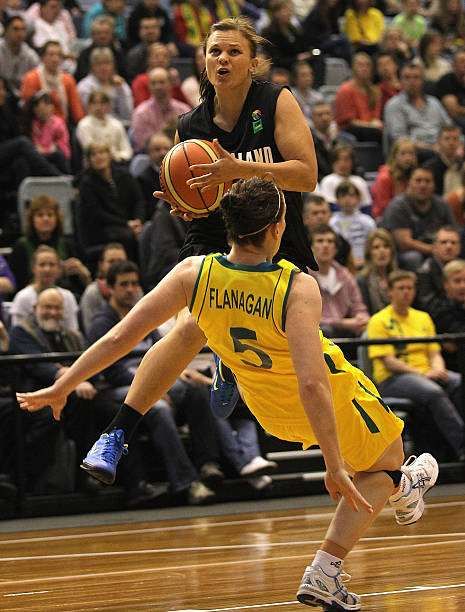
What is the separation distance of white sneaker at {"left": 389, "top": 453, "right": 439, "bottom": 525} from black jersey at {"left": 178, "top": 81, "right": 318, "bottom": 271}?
0.97m

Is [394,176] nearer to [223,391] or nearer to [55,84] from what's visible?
[55,84]

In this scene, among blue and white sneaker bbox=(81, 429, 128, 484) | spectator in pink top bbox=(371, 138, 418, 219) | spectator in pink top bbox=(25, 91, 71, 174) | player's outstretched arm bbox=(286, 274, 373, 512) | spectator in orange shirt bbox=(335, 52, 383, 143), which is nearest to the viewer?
player's outstretched arm bbox=(286, 274, 373, 512)

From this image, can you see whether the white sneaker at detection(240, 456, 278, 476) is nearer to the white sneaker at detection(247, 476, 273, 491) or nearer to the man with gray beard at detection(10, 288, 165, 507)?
the white sneaker at detection(247, 476, 273, 491)

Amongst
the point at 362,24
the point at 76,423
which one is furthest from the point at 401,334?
the point at 362,24

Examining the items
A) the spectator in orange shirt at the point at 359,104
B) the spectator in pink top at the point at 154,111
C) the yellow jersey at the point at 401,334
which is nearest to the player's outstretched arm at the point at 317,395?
the yellow jersey at the point at 401,334

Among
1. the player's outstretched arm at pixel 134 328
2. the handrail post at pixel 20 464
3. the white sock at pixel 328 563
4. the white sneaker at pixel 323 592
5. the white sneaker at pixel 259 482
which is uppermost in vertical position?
the player's outstretched arm at pixel 134 328

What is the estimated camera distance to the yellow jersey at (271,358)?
170 inches

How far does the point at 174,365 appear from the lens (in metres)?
5.00

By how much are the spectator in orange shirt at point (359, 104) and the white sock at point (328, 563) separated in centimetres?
923

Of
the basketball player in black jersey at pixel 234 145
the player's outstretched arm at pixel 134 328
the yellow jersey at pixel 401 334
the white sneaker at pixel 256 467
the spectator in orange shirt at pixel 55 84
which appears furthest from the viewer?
the spectator in orange shirt at pixel 55 84

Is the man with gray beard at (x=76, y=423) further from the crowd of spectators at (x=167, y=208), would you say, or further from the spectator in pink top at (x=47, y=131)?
the spectator in pink top at (x=47, y=131)

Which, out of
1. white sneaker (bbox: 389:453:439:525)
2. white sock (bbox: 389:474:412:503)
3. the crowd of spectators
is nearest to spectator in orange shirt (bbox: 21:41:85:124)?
the crowd of spectators

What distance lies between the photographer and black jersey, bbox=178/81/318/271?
211 inches

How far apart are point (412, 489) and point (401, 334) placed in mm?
4278
